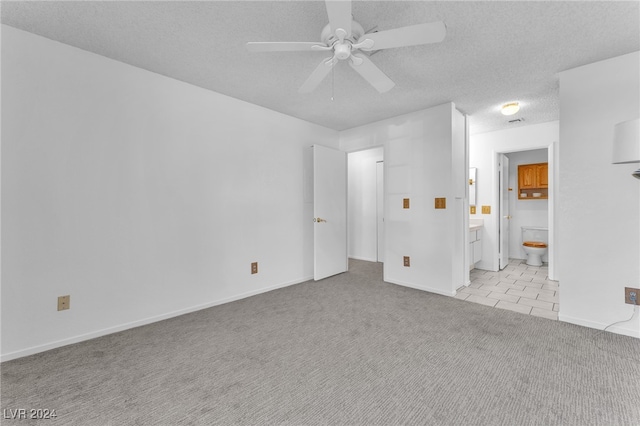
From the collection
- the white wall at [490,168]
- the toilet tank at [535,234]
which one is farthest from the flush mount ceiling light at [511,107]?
the toilet tank at [535,234]

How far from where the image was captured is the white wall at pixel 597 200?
222 cm

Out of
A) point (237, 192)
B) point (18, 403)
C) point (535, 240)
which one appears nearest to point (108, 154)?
point (237, 192)

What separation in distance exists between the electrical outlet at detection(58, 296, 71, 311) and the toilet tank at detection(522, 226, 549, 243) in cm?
675

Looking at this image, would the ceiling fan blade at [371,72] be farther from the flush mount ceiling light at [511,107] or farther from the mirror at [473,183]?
the mirror at [473,183]

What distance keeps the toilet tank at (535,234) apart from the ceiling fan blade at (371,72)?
485 centimetres

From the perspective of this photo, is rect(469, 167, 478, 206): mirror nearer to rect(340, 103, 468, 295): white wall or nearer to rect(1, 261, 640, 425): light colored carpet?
rect(340, 103, 468, 295): white wall

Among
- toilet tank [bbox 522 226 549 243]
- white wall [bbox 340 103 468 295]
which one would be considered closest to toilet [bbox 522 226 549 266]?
toilet tank [bbox 522 226 549 243]

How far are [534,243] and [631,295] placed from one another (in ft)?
9.35

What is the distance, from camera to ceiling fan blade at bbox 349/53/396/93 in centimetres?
175

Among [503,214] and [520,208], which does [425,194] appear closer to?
[503,214]

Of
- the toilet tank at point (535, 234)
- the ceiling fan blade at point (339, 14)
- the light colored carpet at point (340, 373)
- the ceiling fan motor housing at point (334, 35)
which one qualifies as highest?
the ceiling fan motor housing at point (334, 35)

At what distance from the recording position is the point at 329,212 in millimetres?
4066

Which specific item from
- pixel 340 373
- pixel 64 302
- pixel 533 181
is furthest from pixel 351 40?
pixel 533 181

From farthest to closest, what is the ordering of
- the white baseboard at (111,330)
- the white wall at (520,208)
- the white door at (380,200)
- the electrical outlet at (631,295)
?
1. the white door at (380,200)
2. the white wall at (520,208)
3. the electrical outlet at (631,295)
4. the white baseboard at (111,330)
